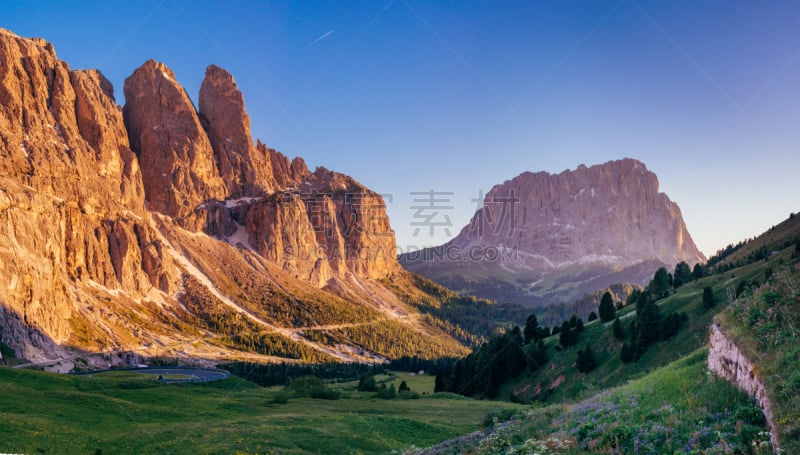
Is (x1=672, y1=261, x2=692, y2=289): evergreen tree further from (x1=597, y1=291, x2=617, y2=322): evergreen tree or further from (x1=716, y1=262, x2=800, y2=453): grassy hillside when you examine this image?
(x1=716, y1=262, x2=800, y2=453): grassy hillside

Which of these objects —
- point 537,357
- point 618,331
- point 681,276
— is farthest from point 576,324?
point 681,276

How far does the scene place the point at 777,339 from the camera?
57.1ft

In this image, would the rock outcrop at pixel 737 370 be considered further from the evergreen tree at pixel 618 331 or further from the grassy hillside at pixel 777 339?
the evergreen tree at pixel 618 331

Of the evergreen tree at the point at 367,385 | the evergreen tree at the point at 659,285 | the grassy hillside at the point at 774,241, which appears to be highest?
the grassy hillside at the point at 774,241

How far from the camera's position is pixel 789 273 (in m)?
23.1

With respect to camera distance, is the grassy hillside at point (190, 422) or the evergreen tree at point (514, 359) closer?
the grassy hillside at point (190, 422)

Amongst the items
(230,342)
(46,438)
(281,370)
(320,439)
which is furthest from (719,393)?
(230,342)

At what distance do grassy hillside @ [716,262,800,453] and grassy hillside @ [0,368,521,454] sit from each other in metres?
22.3

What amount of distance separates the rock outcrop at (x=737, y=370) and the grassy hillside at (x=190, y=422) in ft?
68.2

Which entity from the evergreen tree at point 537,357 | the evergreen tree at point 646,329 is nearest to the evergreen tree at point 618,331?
the evergreen tree at point 646,329

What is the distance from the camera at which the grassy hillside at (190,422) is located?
30.8 m

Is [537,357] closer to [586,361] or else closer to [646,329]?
[586,361]

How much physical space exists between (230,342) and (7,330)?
8150 cm

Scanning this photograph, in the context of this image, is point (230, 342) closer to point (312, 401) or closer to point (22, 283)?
point (22, 283)
